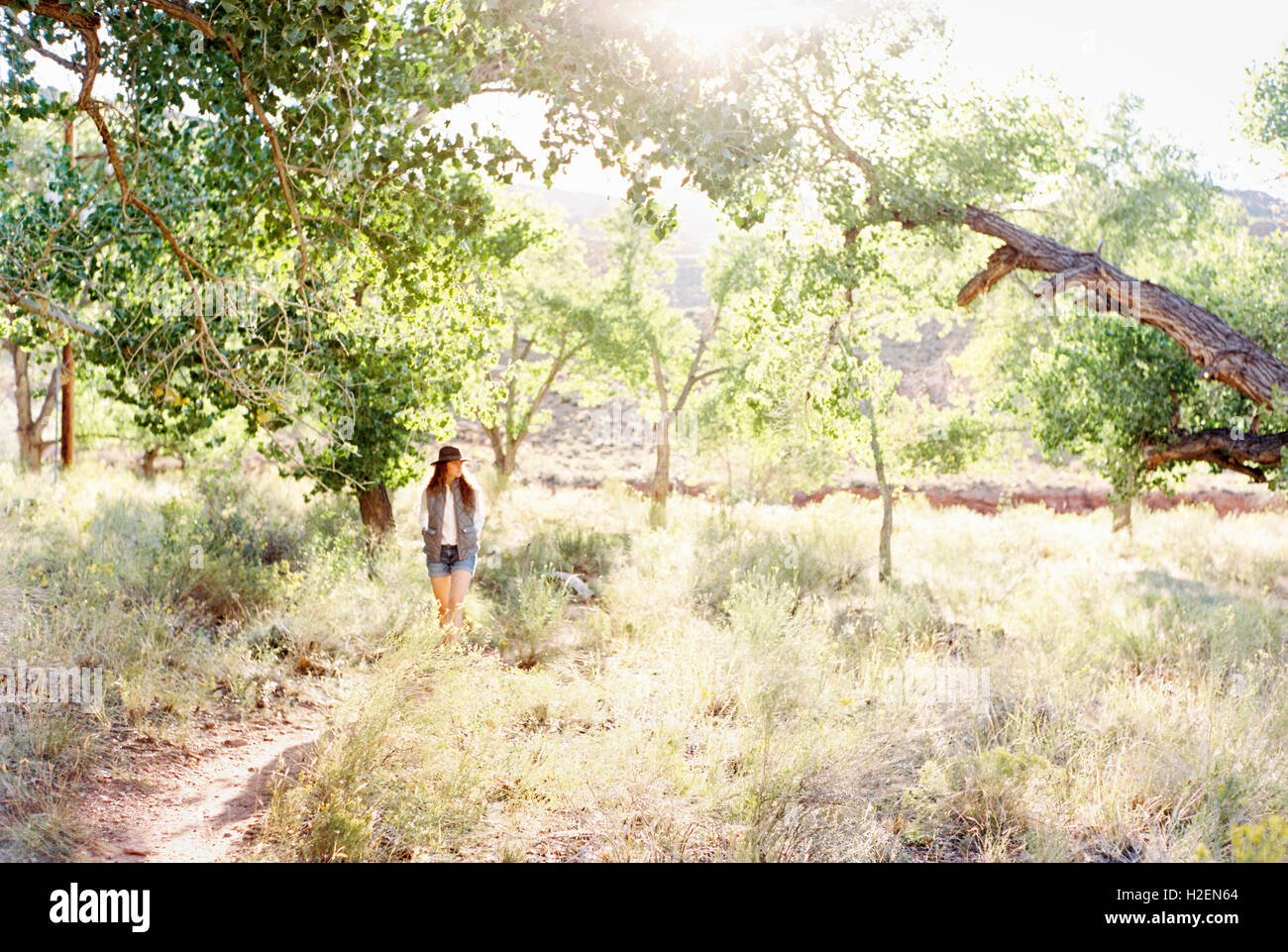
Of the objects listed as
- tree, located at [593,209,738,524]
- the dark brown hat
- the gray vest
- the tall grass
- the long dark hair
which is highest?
tree, located at [593,209,738,524]

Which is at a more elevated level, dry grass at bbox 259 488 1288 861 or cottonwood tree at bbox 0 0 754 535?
cottonwood tree at bbox 0 0 754 535

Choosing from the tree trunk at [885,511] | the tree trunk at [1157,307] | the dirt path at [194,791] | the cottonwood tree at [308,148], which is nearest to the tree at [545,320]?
the tree trunk at [885,511]

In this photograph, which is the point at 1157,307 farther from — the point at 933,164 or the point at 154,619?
the point at 154,619

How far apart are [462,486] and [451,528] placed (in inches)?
15.7

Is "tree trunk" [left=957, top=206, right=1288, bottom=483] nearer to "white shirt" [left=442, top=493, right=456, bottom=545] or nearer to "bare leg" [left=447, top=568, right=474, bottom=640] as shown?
"white shirt" [left=442, top=493, right=456, bottom=545]

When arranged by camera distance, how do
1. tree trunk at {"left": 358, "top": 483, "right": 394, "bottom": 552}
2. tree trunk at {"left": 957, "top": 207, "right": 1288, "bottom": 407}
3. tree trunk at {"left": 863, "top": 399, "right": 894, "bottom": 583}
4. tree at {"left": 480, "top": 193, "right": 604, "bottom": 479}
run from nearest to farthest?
tree trunk at {"left": 957, "top": 207, "right": 1288, "bottom": 407}, tree trunk at {"left": 358, "top": 483, "right": 394, "bottom": 552}, tree trunk at {"left": 863, "top": 399, "right": 894, "bottom": 583}, tree at {"left": 480, "top": 193, "right": 604, "bottom": 479}

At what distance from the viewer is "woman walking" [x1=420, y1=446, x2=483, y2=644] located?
24.6 feet

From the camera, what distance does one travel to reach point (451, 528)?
748 centimetres

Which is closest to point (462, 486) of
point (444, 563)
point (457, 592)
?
point (444, 563)

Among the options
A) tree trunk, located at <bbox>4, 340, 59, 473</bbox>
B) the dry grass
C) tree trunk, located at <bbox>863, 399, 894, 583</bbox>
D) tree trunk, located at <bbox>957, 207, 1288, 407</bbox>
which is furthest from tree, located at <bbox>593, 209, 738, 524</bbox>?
tree trunk, located at <bbox>4, 340, 59, 473</bbox>

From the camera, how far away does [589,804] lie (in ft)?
14.4

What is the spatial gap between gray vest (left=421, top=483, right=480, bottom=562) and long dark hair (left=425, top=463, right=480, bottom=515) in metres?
0.04

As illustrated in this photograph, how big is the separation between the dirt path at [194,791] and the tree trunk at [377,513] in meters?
5.72

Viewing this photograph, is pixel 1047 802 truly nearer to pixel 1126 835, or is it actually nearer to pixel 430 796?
pixel 1126 835
